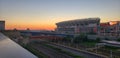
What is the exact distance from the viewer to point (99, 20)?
6731cm

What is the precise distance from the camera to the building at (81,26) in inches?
2542

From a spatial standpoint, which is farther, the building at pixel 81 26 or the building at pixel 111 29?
the building at pixel 81 26

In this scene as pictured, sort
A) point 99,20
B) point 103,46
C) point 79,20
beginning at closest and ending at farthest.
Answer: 1. point 103,46
2. point 99,20
3. point 79,20

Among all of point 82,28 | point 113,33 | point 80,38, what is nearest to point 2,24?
point 80,38

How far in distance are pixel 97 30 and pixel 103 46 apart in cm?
2821

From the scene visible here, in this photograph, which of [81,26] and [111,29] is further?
[81,26]

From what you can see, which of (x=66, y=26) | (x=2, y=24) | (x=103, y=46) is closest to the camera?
(x=103, y=46)

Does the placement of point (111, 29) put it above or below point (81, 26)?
below

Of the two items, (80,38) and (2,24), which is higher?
(2,24)

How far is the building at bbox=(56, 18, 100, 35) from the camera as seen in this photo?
64.6m

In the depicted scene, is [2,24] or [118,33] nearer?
[2,24]

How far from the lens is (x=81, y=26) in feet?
239

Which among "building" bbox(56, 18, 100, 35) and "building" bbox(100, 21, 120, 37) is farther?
"building" bbox(56, 18, 100, 35)

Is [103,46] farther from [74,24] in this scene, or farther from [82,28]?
[74,24]
